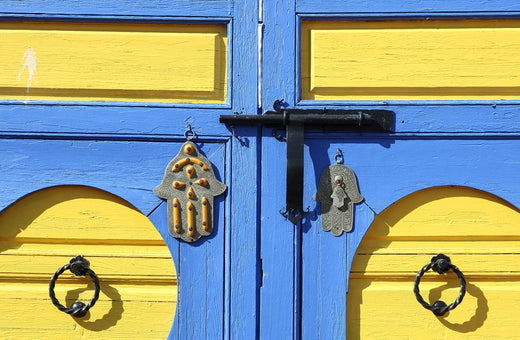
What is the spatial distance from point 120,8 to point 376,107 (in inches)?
29.4

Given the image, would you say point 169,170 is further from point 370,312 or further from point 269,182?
point 370,312

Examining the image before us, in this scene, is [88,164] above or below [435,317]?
above

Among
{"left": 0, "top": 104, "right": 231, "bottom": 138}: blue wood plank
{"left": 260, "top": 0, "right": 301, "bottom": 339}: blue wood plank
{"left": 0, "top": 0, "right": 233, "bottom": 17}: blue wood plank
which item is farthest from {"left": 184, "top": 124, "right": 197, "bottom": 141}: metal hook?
{"left": 0, "top": 0, "right": 233, "bottom": 17}: blue wood plank

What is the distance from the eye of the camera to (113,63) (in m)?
1.41

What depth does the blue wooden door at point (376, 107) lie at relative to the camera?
4.52ft

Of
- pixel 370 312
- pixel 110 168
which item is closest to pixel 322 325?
pixel 370 312

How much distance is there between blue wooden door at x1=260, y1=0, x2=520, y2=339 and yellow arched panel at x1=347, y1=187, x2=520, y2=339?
0.04 metres

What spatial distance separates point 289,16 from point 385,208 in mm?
581

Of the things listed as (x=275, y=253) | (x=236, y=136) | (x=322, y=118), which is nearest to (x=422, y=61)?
(x=322, y=118)

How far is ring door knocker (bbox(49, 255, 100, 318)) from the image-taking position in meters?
1.34

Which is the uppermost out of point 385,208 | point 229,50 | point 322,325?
point 229,50

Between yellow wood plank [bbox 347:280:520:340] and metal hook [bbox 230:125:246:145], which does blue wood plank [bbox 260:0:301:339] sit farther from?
yellow wood plank [bbox 347:280:520:340]

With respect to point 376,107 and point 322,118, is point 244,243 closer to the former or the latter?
point 322,118

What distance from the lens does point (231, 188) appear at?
138 centimetres
